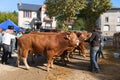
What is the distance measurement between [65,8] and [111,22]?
57.7m

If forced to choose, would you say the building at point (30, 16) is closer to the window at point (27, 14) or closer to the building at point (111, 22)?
the window at point (27, 14)

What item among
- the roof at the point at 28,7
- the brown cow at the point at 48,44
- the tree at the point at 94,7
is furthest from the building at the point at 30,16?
the brown cow at the point at 48,44

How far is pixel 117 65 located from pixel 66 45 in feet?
12.2

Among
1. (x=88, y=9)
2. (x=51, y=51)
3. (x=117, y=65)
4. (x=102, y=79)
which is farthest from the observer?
(x=88, y=9)

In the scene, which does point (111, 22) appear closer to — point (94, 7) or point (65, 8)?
point (94, 7)

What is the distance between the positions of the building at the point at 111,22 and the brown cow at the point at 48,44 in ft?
248

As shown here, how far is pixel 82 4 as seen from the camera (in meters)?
36.1

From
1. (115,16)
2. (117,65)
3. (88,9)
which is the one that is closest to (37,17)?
(115,16)

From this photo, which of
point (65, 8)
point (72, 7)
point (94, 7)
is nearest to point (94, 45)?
point (65, 8)

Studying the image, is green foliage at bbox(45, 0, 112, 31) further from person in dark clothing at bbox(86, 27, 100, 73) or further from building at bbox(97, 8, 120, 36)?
building at bbox(97, 8, 120, 36)

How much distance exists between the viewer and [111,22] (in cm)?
9006

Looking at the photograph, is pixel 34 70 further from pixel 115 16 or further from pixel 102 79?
pixel 115 16

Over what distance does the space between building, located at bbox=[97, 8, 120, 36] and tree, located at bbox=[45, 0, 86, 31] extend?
54727mm

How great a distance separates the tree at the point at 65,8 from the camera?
3413cm
